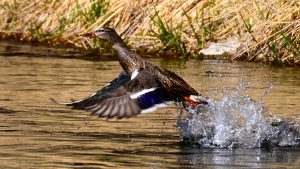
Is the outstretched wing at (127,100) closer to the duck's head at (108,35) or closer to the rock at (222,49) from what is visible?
the duck's head at (108,35)

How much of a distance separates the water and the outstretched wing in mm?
271

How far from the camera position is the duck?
873 centimetres

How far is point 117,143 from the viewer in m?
8.88

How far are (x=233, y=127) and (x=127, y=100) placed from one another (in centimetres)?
93

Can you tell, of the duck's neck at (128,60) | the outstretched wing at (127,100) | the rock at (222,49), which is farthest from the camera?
the rock at (222,49)

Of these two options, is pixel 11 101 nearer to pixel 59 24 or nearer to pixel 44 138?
pixel 44 138

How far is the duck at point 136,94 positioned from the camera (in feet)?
28.7

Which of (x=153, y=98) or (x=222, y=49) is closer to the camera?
(x=153, y=98)

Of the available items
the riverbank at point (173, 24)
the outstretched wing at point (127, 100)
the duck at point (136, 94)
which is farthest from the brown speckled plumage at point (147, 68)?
the riverbank at point (173, 24)

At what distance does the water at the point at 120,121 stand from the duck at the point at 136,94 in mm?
251

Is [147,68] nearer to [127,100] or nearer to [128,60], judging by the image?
[128,60]

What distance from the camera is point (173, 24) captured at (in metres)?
15.3

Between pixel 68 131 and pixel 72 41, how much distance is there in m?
7.16

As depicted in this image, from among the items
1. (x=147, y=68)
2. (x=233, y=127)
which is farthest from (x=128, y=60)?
(x=233, y=127)
